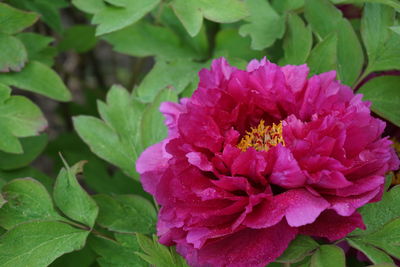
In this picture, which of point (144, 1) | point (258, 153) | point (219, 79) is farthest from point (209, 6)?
point (258, 153)

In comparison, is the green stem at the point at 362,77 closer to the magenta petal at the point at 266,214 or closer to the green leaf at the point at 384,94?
the green leaf at the point at 384,94

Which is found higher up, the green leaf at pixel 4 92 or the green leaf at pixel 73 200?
the green leaf at pixel 4 92

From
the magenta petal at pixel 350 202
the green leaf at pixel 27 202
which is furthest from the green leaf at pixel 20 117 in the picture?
the magenta petal at pixel 350 202

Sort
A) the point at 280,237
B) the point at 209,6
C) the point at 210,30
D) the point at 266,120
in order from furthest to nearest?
the point at 210,30
the point at 209,6
the point at 266,120
the point at 280,237

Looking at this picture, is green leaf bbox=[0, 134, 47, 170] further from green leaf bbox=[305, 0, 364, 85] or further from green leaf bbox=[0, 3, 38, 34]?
green leaf bbox=[305, 0, 364, 85]

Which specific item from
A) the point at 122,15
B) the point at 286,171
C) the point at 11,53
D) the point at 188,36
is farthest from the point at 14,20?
the point at 286,171

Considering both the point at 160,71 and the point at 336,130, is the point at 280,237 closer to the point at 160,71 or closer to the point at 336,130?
the point at 336,130

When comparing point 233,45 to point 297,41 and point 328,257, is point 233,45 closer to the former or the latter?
point 297,41
